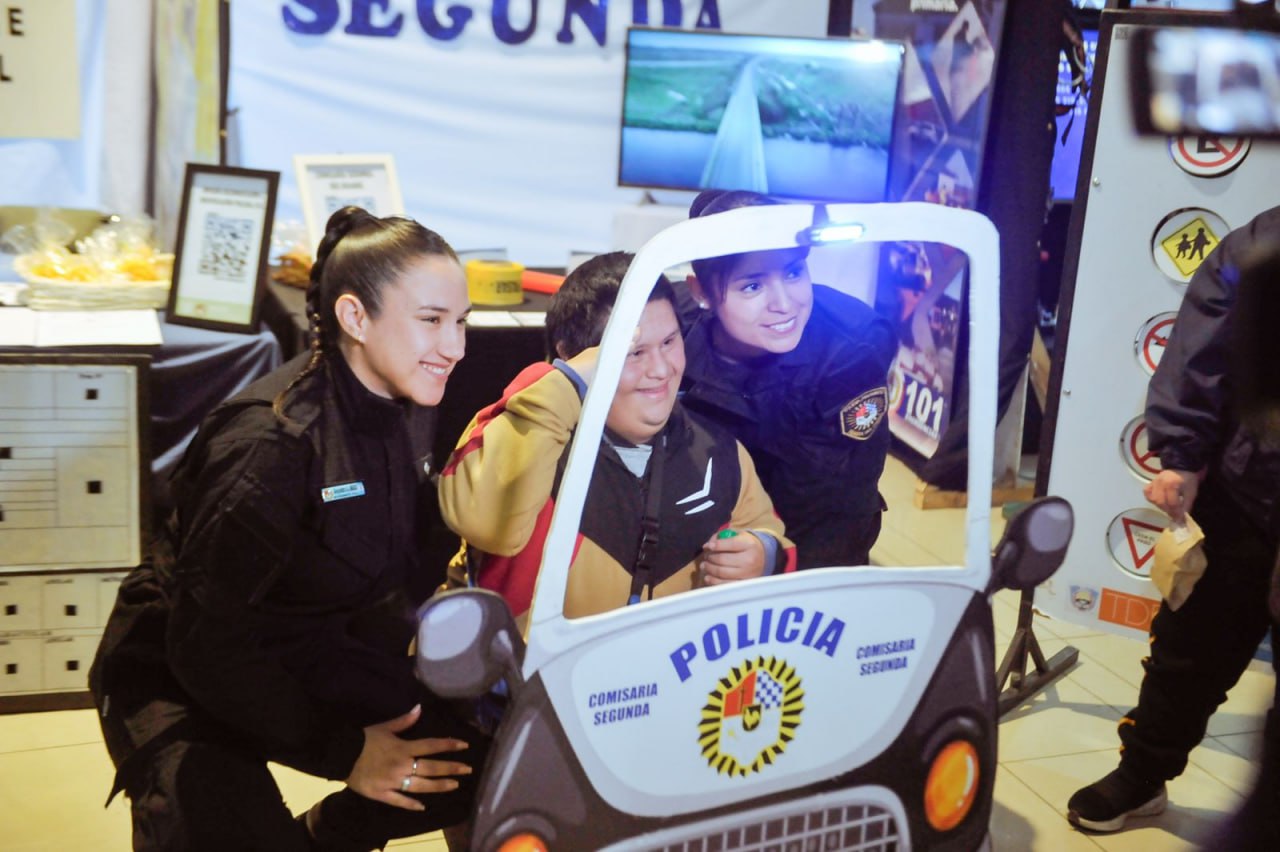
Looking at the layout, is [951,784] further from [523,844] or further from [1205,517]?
[1205,517]

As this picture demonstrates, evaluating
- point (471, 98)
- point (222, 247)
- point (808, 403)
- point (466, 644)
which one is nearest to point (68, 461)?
point (222, 247)

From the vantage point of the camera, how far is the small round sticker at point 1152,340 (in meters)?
3.01

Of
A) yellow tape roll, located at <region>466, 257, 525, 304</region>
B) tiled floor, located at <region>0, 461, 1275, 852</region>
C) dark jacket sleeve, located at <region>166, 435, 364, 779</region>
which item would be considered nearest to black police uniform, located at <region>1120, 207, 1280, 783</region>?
tiled floor, located at <region>0, 461, 1275, 852</region>

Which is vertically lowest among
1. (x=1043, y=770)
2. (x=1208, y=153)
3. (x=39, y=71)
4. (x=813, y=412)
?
(x=1043, y=770)

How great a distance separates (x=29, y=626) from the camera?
10.3 ft

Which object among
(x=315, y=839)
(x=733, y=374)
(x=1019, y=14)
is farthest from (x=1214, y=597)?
(x=1019, y=14)

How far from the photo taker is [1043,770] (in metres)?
3.16

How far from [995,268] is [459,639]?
32.4 inches

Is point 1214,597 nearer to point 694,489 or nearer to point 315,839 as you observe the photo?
point 694,489

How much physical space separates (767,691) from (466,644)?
0.41 metres

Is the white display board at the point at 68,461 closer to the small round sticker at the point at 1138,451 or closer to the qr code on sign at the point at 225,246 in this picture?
the qr code on sign at the point at 225,246

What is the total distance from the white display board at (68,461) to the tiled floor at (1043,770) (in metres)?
0.44

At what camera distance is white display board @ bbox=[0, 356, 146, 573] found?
3.05 metres

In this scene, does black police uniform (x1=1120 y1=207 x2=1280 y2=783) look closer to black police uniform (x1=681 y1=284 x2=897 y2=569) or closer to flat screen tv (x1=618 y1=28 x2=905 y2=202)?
black police uniform (x1=681 y1=284 x2=897 y2=569)
